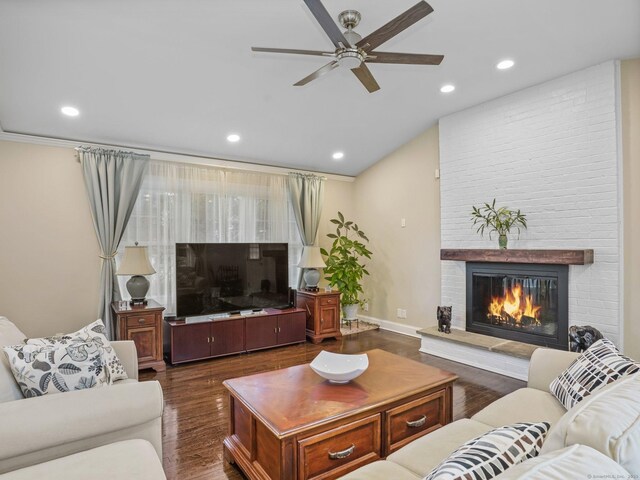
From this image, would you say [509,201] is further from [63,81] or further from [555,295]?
[63,81]

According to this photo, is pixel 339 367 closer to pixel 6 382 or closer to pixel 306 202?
pixel 6 382

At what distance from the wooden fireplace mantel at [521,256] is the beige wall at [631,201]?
33cm

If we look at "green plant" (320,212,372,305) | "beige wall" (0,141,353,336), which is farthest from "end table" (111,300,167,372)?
"green plant" (320,212,372,305)

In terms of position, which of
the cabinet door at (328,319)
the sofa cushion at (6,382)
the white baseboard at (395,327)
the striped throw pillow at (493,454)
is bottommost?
the white baseboard at (395,327)

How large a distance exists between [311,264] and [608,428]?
13.7 feet

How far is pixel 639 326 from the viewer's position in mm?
3166

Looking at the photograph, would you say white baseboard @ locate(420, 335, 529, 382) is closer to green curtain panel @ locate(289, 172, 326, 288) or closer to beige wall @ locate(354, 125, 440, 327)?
beige wall @ locate(354, 125, 440, 327)

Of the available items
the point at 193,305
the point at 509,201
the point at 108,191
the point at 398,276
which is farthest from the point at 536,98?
the point at 108,191

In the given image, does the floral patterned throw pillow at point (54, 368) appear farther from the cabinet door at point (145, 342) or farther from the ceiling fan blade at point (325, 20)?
the ceiling fan blade at point (325, 20)

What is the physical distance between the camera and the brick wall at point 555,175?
3.25m

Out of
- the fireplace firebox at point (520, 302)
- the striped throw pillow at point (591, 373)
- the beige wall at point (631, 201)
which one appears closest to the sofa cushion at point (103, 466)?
the striped throw pillow at point (591, 373)

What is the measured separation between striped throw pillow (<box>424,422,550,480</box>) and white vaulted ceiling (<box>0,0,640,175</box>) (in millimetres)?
2711

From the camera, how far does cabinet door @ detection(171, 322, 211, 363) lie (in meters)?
3.97

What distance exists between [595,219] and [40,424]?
4.29 m
